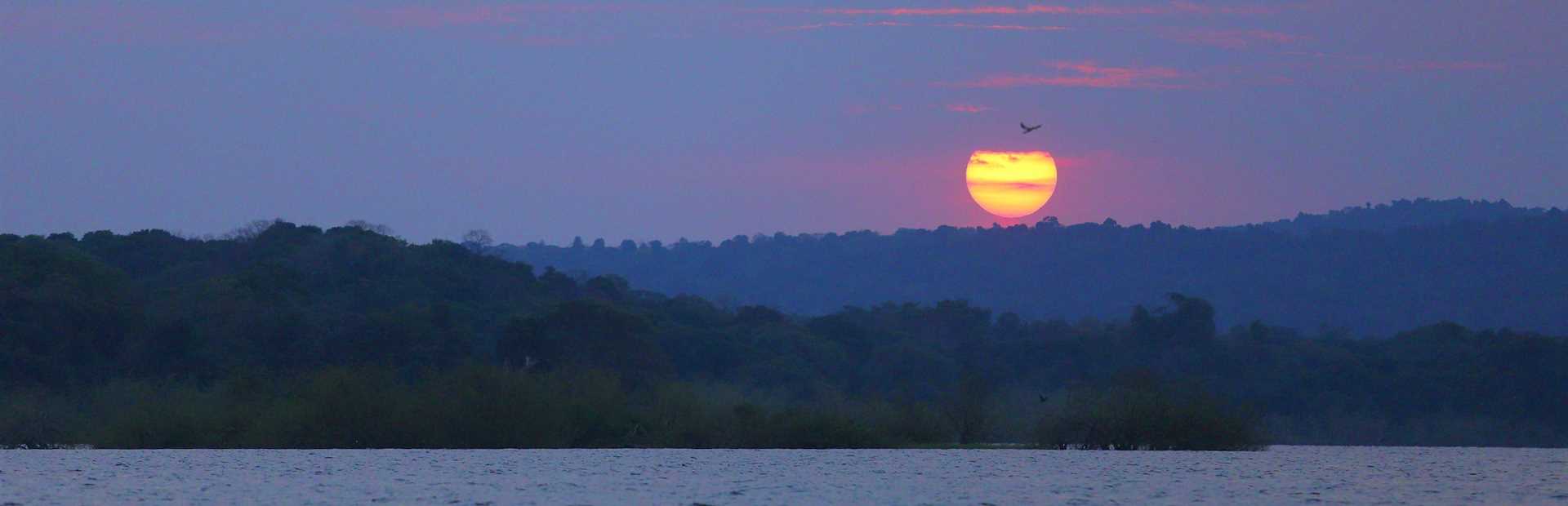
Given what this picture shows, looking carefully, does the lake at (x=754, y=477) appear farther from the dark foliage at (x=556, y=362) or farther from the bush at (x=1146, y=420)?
the dark foliage at (x=556, y=362)

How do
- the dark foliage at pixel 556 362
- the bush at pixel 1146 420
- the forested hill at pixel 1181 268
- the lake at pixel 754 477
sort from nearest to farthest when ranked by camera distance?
the lake at pixel 754 477 → the dark foliage at pixel 556 362 → the bush at pixel 1146 420 → the forested hill at pixel 1181 268

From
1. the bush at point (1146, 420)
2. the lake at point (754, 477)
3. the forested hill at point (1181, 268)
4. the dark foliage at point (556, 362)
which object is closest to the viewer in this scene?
the lake at point (754, 477)

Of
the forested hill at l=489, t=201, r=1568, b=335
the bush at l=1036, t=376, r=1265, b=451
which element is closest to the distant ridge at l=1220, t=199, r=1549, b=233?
the forested hill at l=489, t=201, r=1568, b=335

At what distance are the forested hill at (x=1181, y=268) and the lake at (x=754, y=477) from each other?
7117 centimetres

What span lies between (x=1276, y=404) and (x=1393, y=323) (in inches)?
1882

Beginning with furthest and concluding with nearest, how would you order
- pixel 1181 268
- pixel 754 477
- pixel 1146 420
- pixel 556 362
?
pixel 1181 268, pixel 556 362, pixel 1146 420, pixel 754 477

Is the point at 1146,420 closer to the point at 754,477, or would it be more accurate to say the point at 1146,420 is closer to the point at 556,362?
the point at 754,477

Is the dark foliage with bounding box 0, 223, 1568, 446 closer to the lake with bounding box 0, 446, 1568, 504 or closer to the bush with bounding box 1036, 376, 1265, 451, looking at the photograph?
the bush with bounding box 1036, 376, 1265, 451

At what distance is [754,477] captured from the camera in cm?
4350

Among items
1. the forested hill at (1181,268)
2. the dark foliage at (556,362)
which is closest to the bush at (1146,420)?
the dark foliage at (556,362)

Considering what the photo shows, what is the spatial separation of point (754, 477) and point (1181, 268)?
11066cm

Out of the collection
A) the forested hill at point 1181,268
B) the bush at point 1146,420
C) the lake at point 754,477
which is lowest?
the lake at point 754,477

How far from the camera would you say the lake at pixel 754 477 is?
36312mm

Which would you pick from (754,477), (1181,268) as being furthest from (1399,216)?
(754,477)
